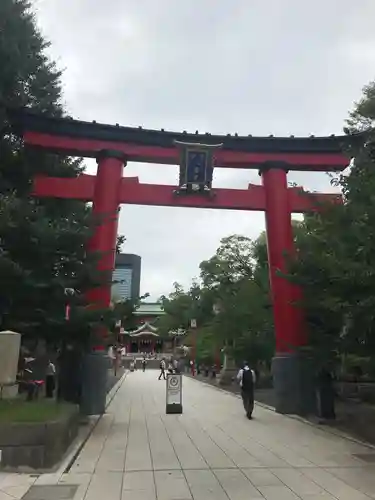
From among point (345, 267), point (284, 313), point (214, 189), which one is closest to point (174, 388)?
point (284, 313)

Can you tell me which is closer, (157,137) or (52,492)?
(52,492)

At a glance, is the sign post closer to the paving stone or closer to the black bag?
the black bag

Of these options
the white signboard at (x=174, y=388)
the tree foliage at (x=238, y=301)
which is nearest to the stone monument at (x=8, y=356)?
the white signboard at (x=174, y=388)

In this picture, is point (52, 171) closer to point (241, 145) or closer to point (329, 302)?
point (241, 145)

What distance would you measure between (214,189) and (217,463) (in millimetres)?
10085

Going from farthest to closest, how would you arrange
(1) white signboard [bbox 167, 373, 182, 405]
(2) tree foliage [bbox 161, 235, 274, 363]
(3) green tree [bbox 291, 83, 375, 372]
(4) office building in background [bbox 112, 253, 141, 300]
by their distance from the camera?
(4) office building in background [bbox 112, 253, 141, 300]
(2) tree foliage [bbox 161, 235, 274, 363]
(1) white signboard [bbox 167, 373, 182, 405]
(3) green tree [bbox 291, 83, 375, 372]

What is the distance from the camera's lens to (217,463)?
829 cm

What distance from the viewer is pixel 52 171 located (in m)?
16.8

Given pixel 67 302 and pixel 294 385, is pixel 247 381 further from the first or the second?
pixel 67 302

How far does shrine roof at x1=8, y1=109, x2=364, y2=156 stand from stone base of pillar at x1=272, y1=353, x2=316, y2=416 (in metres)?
6.69

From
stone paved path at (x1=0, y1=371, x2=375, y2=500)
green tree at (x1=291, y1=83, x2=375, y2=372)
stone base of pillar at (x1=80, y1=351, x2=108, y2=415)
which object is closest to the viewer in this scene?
stone paved path at (x1=0, y1=371, x2=375, y2=500)

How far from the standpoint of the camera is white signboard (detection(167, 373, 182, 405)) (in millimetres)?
15555

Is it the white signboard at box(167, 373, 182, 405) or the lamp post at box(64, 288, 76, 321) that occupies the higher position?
the lamp post at box(64, 288, 76, 321)

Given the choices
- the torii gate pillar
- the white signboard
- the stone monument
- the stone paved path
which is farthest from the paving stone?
the white signboard
